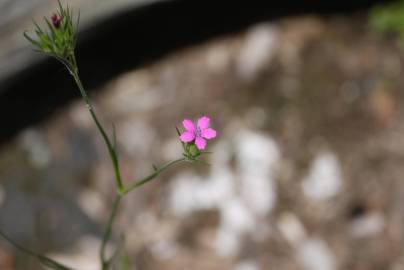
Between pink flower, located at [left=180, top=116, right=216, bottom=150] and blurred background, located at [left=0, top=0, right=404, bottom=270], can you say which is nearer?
pink flower, located at [left=180, top=116, right=216, bottom=150]

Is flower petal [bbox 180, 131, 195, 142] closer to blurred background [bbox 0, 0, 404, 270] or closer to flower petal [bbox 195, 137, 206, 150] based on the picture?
flower petal [bbox 195, 137, 206, 150]

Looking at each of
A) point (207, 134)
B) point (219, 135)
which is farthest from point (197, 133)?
point (219, 135)

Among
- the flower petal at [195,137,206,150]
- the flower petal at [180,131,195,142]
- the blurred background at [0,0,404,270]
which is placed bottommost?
the flower petal at [195,137,206,150]

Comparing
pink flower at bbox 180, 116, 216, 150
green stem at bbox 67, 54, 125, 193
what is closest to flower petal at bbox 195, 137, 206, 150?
pink flower at bbox 180, 116, 216, 150

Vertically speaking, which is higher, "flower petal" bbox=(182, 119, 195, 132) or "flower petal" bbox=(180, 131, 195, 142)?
"flower petal" bbox=(182, 119, 195, 132)

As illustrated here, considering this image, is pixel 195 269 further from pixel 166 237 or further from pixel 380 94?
pixel 380 94

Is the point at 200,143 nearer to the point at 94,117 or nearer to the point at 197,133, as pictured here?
the point at 197,133

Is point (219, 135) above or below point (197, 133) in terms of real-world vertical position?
above

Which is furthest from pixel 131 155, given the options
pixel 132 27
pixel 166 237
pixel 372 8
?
pixel 372 8

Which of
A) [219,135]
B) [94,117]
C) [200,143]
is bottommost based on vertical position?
[200,143]
